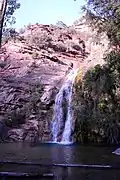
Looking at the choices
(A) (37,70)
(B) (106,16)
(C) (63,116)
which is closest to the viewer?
(B) (106,16)

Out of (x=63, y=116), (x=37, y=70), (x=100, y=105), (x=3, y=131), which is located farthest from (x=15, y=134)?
(x=37, y=70)

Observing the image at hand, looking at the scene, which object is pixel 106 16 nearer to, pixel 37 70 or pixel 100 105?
pixel 100 105

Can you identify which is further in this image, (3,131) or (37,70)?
(37,70)

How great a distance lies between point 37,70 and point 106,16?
12018 mm

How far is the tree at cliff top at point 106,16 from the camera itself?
25.1 m

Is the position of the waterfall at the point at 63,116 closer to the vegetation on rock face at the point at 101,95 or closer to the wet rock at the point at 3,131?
the vegetation on rock face at the point at 101,95

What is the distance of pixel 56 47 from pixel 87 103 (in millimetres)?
16285

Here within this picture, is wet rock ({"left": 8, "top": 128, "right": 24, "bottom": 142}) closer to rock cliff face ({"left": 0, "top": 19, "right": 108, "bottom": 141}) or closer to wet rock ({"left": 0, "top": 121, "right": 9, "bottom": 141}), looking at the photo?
rock cliff face ({"left": 0, "top": 19, "right": 108, "bottom": 141})

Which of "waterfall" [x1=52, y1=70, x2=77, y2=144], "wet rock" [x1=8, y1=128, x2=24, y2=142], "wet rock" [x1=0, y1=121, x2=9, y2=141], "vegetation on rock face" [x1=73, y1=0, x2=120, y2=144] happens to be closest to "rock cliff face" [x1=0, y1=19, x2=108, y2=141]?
"wet rock" [x1=8, y1=128, x2=24, y2=142]

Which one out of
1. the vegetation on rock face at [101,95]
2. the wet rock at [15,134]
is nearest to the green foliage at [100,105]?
the vegetation on rock face at [101,95]

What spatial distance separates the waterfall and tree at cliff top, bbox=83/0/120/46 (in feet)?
20.3

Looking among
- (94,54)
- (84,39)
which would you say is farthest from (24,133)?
(84,39)

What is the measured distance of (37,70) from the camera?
36469 millimetres

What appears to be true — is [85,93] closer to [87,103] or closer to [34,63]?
[87,103]
